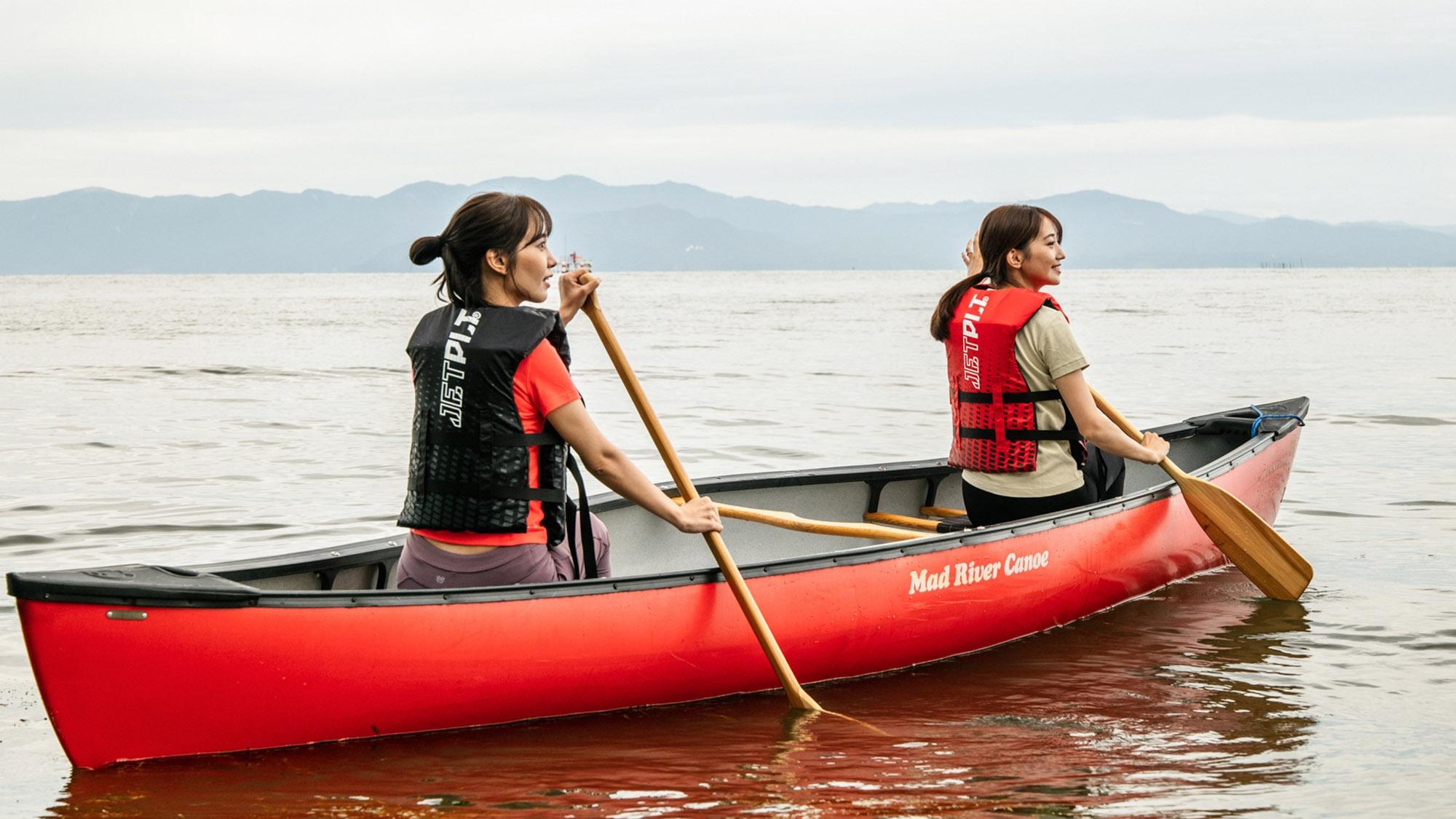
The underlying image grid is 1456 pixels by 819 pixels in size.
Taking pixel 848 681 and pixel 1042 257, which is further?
pixel 1042 257

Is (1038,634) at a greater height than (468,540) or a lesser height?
lesser

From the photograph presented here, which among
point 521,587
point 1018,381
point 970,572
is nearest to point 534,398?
point 521,587

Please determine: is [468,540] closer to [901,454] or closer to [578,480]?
[578,480]

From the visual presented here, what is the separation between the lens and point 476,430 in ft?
14.2

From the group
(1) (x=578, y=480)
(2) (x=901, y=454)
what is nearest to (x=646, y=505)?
(1) (x=578, y=480)

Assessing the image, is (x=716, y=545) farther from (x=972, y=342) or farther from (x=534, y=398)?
(x=972, y=342)

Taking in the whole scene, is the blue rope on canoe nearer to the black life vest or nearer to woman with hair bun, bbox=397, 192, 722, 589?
woman with hair bun, bbox=397, 192, 722, 589

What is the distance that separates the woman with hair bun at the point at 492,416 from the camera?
4266 millimetres

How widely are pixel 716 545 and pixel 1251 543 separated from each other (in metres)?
3.44

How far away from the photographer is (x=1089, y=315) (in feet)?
154

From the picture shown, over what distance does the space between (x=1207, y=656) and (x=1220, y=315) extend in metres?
42.0

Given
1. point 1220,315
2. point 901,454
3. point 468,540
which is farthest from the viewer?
point 1220,315

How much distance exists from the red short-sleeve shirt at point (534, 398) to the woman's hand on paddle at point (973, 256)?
91.0 inches

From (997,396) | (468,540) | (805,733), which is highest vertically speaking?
(997,396)
